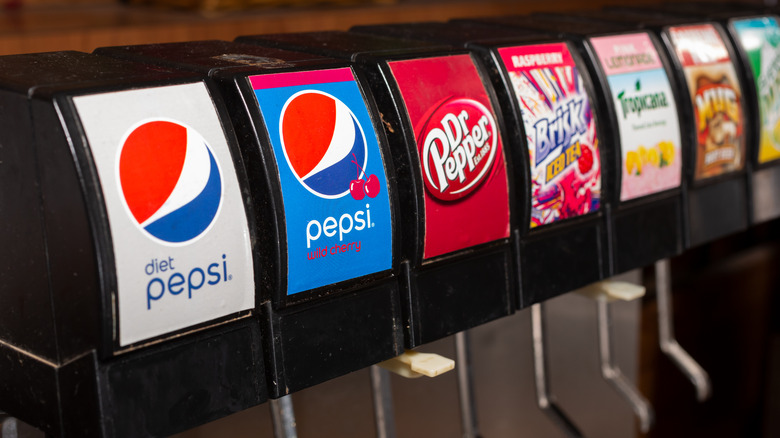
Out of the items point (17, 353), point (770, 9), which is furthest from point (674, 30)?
point (17, 353)

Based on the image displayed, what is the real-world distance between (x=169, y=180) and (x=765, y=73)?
36.6 inches

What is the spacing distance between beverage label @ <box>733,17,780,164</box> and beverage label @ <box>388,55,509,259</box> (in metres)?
0.52

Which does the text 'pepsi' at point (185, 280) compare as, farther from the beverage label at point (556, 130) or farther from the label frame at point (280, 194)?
the beverage label at point (556, 130)

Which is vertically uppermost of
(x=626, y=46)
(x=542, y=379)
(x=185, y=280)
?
(x=626, y=46)

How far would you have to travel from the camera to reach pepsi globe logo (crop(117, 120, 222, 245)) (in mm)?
656

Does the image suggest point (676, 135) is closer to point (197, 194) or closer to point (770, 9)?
point (770, 9)

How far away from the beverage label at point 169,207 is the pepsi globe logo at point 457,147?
0.22 metres

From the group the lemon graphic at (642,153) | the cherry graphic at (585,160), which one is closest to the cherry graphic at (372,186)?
the cherry graphic at (585,160)

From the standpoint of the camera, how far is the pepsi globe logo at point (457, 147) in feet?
2.81

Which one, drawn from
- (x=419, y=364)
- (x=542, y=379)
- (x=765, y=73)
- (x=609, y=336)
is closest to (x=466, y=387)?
(x=542, y=379)

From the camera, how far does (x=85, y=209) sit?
2.07 ft

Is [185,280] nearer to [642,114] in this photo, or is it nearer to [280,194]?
[280,194]


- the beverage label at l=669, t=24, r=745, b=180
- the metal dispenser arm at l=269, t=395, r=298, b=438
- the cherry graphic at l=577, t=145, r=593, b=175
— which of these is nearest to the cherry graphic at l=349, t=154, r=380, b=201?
the metal dispenser arm at l=269, t=395, r=298, b=438

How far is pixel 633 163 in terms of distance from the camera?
107 centimetres
